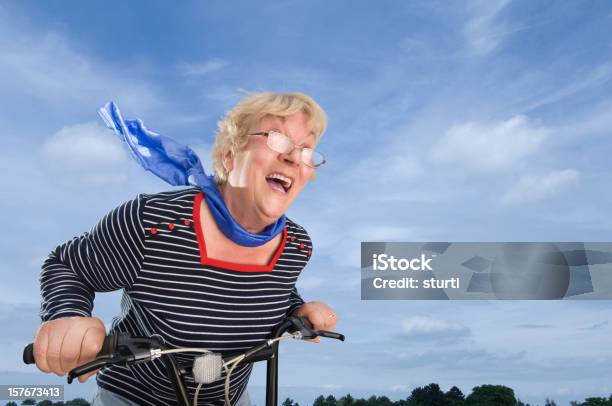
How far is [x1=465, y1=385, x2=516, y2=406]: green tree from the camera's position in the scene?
690 inches

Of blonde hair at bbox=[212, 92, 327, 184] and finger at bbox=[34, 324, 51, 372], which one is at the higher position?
blonde hair at bbox=[212, 92, 327, 184]

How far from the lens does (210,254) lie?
11.4 feet

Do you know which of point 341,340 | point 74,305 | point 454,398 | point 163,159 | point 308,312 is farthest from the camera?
point 454,398

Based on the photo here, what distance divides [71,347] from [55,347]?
0.07 metres

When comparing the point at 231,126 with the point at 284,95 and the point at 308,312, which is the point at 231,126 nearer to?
the point at 284,95

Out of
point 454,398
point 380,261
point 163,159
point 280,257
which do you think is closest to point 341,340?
point 280,257

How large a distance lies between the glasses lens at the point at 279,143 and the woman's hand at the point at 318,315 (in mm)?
807

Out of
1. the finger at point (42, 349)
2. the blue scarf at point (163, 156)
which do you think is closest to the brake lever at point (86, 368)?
the finger at point (42, 349)

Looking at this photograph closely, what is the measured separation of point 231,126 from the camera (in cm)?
366

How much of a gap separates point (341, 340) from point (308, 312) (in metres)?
0.33

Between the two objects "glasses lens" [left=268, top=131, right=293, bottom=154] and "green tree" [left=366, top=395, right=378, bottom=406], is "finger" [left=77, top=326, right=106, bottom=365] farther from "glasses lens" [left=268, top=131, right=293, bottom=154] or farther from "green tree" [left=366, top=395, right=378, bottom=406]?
"green tree" [left=366, top=395, right=378, bottom=406]

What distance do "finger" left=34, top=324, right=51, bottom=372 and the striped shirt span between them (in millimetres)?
579

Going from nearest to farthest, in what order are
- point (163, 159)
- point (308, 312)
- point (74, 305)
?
point (74, 305), point (308, 312), point (163, 159)

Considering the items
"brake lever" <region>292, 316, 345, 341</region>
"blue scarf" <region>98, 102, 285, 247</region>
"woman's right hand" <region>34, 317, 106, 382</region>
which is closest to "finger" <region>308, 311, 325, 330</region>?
"brake lever" <region>292, 316, 345, 341</region>
